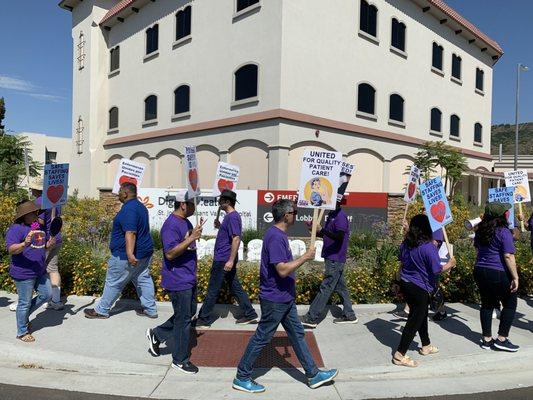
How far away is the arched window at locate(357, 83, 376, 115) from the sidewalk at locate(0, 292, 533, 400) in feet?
50.5

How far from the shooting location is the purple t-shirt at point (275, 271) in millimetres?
4043

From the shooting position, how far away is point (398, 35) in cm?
2216

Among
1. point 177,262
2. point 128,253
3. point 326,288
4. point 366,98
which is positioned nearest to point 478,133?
point 366,98

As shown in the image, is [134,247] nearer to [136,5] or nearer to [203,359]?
[203,359]

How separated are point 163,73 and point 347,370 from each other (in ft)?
68.9

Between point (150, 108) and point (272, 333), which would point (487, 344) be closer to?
point (272, 333)

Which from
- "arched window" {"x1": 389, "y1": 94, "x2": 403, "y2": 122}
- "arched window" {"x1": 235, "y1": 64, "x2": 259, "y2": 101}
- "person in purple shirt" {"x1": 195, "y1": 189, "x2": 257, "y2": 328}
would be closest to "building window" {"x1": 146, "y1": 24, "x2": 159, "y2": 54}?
"arched window" {"x1": 235, "y1": 64, "x2": 259, "y2": 101}

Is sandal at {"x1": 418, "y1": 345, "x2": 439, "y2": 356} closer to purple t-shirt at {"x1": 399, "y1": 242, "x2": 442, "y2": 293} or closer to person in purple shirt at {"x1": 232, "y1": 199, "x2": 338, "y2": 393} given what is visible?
purple t-shirt at {"x1": 399, "y1": 242, "x2": 442, "y2": 293}

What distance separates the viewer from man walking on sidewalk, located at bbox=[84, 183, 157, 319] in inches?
223

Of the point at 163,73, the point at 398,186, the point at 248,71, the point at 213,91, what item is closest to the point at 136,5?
the point at 163,73

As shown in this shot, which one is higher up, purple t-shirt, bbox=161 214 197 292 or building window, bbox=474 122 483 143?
building window, bbox=474 122 483 143

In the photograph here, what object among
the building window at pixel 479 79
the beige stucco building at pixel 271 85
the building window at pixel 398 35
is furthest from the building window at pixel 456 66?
the building window at pixel 398 35

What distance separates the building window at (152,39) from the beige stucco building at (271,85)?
96mm

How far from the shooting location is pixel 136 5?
79.8 feet
